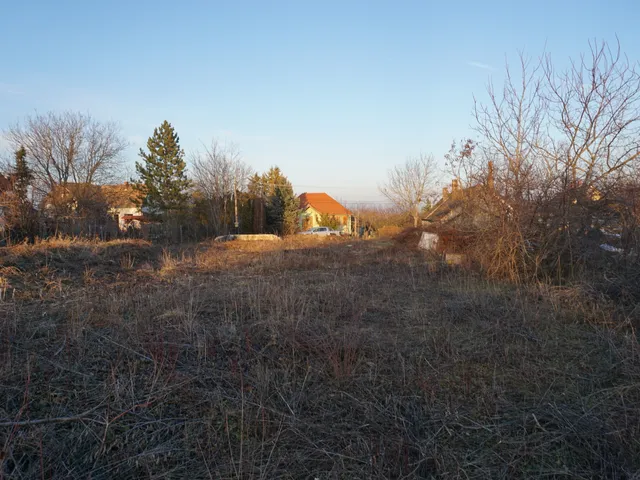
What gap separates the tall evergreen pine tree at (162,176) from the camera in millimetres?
26438

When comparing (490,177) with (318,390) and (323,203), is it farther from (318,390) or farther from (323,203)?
(323,203)

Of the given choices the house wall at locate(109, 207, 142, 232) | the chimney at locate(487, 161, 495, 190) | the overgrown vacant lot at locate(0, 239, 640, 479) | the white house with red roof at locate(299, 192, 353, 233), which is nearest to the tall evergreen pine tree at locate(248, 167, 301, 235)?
the white house with red roof at locate(299, 192, 353, 233)

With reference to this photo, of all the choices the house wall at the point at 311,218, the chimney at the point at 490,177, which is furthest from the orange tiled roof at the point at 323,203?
the chimney at the point at 490,177

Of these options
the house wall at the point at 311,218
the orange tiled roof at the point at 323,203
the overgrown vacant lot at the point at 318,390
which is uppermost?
the orange tiled roof at the point at 323,203

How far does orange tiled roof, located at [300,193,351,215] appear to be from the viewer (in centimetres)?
4212

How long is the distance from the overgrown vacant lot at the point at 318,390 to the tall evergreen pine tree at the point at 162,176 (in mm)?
21911

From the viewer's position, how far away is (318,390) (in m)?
3.07

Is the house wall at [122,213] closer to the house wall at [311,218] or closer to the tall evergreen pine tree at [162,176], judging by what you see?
the tall evergreen pine tree at [162,176]

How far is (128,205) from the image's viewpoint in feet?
111

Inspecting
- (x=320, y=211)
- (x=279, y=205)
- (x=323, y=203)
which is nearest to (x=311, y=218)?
(x=320, y=211)

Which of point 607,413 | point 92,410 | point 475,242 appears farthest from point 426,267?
point 92,410

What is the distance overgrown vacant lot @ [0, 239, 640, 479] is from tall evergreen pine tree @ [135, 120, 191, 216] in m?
21.9

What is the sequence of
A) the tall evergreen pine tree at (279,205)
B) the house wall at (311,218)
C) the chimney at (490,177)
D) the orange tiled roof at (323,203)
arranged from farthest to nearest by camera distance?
the orange tiled roof at (323,203) < the house wall at (311,218) < the tall evergreen pine tree at (279,205) < the chimney at (490,177)

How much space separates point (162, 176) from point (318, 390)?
87.5 ft
